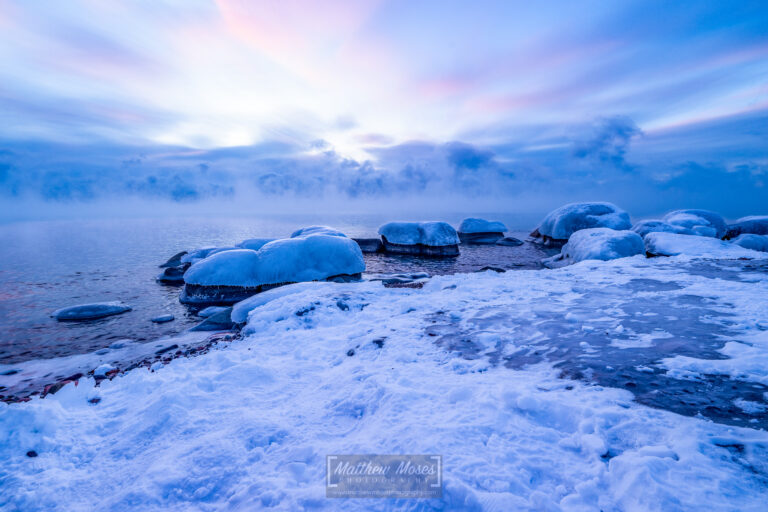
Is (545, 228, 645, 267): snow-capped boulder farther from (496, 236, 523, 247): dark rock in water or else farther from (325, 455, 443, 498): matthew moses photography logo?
(325, 455, 443, 498): matthew moses photography logo

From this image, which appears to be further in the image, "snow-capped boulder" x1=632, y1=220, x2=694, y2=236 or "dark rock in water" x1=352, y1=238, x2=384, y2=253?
"dark rock in water" x1=352, y1=238, x2=384, y2=253

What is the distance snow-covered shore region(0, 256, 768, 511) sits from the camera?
2279 millimetres

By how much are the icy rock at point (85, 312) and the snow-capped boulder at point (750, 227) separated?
4203 cm

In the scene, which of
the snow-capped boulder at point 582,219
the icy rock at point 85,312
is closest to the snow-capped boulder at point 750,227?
the snow-capped boulder at point 582,219

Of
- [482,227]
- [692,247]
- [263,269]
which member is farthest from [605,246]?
[482,227]

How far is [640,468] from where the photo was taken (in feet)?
7.30

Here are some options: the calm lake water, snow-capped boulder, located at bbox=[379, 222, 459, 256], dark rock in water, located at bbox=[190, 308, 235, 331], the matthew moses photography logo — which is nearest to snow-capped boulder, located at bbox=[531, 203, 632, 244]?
the calm lake water

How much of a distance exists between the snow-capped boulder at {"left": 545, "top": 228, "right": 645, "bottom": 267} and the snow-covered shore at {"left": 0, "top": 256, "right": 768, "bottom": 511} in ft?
34.0

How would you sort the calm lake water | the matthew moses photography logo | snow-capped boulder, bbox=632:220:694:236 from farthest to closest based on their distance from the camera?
snow-capped boulder, bbox=632:220:694:236
the calm lake water
the matthew moses photography logo

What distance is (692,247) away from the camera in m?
13.0

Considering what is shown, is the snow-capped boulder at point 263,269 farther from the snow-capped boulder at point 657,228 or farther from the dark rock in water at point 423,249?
the snow-capped boulder at point 657,228

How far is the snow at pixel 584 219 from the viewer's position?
29.1m

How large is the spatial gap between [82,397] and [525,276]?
10366 mm

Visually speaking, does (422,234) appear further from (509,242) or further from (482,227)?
(482,227)
